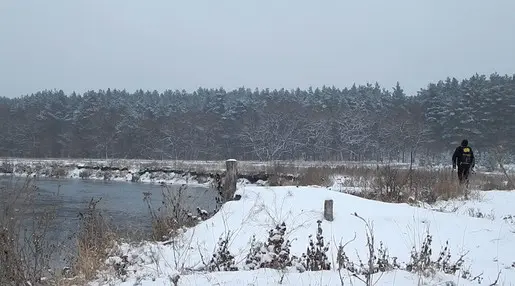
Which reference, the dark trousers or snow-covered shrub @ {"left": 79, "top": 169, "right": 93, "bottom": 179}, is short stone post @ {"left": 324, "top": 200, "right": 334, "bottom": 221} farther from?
snow-covered shrub @ {"left": 79, "top": 169, "right": 93, "bottom": 179}

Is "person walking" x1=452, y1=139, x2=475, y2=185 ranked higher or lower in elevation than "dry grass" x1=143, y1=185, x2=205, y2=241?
higher

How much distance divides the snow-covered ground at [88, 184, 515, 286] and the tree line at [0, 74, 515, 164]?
49.0 m

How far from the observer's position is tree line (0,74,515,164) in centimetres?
5991

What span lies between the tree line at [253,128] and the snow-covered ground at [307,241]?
49.0 m

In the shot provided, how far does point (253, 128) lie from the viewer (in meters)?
66.3

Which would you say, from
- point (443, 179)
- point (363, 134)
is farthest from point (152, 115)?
point (443, 179)

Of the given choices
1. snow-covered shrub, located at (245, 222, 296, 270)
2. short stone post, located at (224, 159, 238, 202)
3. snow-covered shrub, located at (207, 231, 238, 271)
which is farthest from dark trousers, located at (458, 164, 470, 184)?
snow-covered shrub, located at (207, 231, 238, 271)

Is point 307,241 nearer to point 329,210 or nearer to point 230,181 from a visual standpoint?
point 329,210

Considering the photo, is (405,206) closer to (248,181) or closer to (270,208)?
(270,208)

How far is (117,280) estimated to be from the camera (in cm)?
530

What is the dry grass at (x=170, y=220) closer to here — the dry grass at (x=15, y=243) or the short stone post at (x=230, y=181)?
the short stone post at (x=230, y=181)

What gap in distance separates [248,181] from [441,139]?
3895 centimetres

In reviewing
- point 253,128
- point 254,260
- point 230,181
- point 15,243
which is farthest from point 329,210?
point 253,128

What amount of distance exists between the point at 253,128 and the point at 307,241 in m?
59.3
